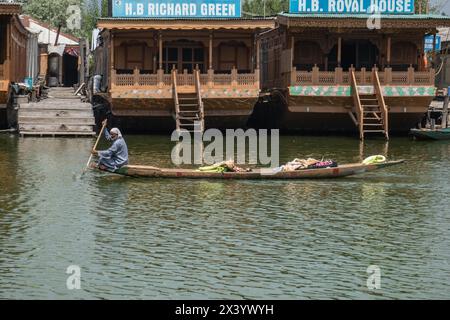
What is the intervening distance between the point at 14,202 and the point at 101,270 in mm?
6687

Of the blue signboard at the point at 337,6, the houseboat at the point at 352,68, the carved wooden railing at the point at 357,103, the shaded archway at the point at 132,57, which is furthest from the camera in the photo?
the shaded archway at the point at 132,57

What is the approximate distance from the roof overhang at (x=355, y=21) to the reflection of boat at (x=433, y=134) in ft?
14.6

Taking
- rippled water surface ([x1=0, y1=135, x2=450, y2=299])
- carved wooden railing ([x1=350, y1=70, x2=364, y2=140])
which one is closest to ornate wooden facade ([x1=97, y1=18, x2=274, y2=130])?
carved wooden railing ([x1=350, y1=70, x2=364, y2=140])

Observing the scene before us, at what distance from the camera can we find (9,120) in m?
38.1

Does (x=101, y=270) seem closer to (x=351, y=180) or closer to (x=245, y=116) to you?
(x=351, y=180)

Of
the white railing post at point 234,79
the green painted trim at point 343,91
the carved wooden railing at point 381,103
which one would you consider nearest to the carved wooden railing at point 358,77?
the green painted trim at point 343,91

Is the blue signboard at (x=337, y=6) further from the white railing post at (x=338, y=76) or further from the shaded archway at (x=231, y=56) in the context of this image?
the shaded archway at (x=231, y=56)

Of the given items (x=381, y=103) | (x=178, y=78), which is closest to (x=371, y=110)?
(x=381, y=103)

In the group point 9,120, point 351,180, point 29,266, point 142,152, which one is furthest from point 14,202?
point 9,120

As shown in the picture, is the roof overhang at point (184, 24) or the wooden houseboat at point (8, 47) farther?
the roof overhang at point (184, 24)

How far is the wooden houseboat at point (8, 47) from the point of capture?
3562cm

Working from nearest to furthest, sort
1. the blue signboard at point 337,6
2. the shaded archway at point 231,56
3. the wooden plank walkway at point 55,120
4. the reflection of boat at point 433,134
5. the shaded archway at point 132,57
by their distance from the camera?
the wooden plank walkway at point 55,120 → the reflection of boat at point 433,134 → the blue signboard at point 337,6 → the shaded archway at point 132,57 → the shaded archway at point 231,56

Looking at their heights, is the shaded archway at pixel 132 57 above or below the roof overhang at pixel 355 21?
below

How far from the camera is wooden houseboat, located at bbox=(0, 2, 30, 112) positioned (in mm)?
35625
